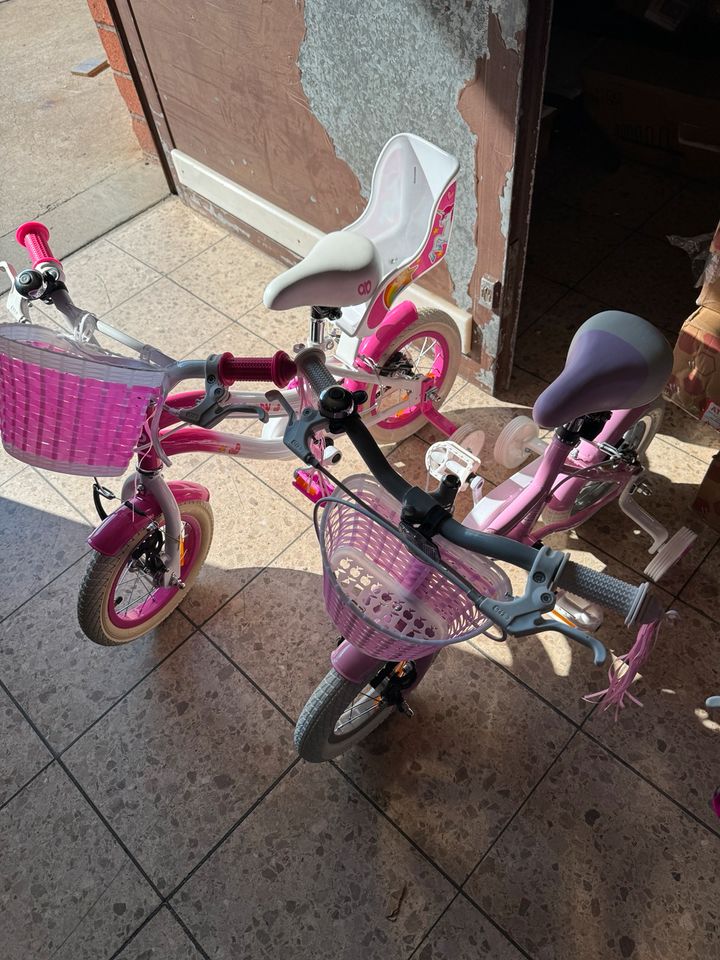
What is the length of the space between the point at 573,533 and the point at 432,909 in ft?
3.59

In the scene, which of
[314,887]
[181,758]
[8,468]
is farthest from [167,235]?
[314,887]

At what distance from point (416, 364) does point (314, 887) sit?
1.62 m

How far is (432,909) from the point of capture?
1584 mm

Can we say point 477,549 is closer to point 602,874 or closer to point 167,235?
point 602,874

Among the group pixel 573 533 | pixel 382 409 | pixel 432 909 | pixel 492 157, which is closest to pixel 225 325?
pixel 382 409

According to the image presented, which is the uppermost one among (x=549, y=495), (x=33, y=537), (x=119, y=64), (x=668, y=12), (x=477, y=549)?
(x=668, y=12)

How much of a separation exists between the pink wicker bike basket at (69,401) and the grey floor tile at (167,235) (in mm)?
1985

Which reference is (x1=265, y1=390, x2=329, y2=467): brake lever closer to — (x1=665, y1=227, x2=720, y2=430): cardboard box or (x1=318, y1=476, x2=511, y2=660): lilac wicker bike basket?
(x1=318, y1=476, x2=511, y2=660): lilac wicker bike basket

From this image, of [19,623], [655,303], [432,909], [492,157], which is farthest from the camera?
[655,303]

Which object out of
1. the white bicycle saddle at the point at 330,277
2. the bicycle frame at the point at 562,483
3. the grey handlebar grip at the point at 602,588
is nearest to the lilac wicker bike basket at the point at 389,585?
the grey handlebar grip at the point at 602,588

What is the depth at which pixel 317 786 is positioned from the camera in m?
1.76

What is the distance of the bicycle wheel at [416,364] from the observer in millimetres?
2125

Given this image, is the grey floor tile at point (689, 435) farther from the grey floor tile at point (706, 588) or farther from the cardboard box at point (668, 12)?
the cardboard box at point (668, 12)

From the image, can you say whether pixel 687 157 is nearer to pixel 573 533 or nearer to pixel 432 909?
pixel 573 533
